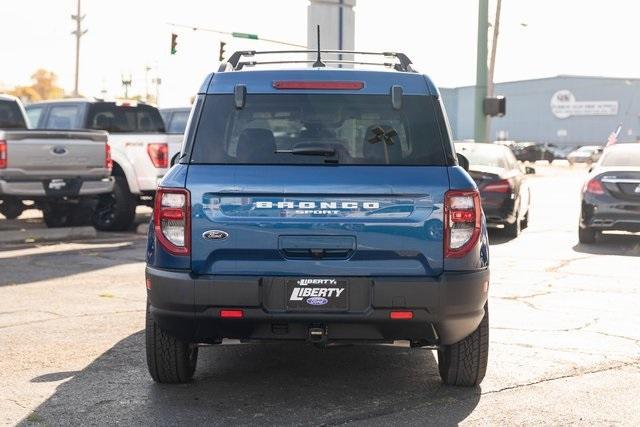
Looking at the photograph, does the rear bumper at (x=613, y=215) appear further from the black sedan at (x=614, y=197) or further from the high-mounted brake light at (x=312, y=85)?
the high-mounted brake light at (x=312, y=85)

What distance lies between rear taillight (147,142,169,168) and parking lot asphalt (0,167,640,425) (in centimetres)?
572

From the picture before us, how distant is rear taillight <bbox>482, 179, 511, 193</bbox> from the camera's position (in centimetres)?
1456

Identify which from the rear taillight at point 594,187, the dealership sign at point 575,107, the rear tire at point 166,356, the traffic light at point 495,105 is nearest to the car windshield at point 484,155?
the rear taillight at point 594,187

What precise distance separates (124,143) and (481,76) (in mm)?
14177

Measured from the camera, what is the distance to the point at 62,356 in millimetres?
6594

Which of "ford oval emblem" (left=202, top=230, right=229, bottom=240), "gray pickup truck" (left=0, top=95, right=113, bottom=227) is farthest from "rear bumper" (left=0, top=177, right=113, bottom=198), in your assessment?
"ford oval emblem" (left=202, top=230, right=229, bottom=240)

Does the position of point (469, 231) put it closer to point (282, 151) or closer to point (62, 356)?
point (282, 151)

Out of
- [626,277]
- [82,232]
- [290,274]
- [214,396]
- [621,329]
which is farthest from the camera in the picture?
[82,232]

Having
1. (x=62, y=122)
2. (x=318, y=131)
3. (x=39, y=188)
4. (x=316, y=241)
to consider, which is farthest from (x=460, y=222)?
(x=62, y=122)

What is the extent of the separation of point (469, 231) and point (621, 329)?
3243 mm

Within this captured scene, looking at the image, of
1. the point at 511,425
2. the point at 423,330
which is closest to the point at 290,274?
the point at 423,330

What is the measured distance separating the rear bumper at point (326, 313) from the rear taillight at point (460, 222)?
13 centimetres

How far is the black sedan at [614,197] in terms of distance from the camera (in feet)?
45.2

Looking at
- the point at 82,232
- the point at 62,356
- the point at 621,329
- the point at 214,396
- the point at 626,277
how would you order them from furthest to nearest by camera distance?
the point at 82,232, the point at 626,277, the point at 621,329, the point at 62,356, the point at 214,396
